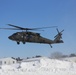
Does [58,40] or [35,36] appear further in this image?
[58,40]

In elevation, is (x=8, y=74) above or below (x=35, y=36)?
below

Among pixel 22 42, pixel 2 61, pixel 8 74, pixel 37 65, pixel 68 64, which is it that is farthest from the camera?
pixel 2 61

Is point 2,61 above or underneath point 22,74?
above

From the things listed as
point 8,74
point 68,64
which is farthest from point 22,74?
point 68,64

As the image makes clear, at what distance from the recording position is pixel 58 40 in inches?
1555

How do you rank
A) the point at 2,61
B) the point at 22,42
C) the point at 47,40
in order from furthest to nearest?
the point at 2,61
the point at 47,40
the point at 22,42

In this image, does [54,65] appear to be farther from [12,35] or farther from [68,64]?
[12,35]

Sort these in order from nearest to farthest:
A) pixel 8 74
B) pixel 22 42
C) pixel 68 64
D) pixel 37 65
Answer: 1. pixel 22 42
2. pixel 8 74
3. pixel 37 65
4. pixel 68 64

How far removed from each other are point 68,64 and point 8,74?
37097 mm

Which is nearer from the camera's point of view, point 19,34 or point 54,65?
point 19,34

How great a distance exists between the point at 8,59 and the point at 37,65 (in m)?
30.3

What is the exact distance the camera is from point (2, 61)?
359 feet

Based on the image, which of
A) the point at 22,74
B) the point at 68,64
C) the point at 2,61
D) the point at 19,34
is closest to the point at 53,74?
the point at 22,74

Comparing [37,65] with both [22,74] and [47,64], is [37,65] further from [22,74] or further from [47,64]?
[22,74]
